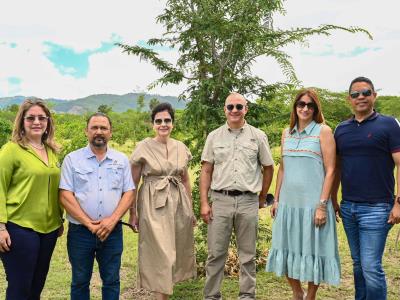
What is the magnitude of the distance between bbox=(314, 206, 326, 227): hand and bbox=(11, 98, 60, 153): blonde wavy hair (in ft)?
7.01

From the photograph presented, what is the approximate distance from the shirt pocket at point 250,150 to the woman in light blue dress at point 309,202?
0.92 feet

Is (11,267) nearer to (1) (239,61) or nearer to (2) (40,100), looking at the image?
(2) (40,100)

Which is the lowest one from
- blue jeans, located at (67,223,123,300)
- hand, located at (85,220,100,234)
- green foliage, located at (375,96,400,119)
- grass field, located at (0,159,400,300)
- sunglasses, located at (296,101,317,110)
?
grass field, located at (0,159,400,300)

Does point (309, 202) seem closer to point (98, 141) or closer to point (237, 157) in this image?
point (237, 157)

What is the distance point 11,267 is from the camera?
3.27 m

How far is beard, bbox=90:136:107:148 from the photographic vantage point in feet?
11.7

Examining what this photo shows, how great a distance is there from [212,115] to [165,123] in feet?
4.03

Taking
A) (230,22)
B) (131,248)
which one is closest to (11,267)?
(230,22)

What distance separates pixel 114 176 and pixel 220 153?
99 cm

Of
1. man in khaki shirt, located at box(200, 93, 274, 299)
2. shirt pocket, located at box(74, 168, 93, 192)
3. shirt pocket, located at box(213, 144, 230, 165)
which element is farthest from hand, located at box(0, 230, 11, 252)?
shirt pocket, located at box(213, 144, 230, 165)

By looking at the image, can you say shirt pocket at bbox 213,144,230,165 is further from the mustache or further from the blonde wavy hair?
the blonde wavy hair

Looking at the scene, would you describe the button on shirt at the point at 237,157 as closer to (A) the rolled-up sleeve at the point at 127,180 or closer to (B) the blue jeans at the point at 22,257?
(A) the rolled-up sleeve at the point at 127,180

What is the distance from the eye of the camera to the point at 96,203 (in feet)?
11.5

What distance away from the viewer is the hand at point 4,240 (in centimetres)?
316
